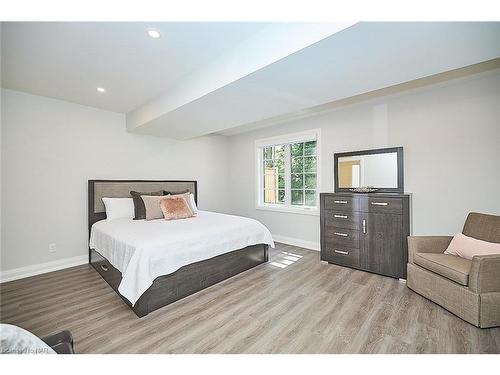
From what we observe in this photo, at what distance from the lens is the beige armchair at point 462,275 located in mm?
1818

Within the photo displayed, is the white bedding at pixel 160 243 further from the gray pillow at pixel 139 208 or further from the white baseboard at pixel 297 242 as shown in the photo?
the white baseboard at pixel 297 242

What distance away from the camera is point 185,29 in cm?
179

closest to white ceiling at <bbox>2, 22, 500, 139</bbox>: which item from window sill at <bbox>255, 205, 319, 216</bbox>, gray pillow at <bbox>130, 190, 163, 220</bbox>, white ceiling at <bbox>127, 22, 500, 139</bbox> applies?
white ceiling at <bbox>127, 22, 500, 139</bbox>

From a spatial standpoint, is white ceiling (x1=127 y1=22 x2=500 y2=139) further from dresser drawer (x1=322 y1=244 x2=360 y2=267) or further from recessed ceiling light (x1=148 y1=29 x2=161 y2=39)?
dresser drawer (x1=322 y1=244 x2=360 y2=267)

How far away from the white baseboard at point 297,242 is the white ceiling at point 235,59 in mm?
2435

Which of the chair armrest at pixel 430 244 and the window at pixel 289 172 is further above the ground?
the window at pixel 289 172

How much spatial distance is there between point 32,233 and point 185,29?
3346 mm

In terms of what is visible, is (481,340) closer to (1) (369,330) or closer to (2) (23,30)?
(1) (369,330)

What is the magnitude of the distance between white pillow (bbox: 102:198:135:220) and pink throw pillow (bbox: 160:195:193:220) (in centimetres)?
59

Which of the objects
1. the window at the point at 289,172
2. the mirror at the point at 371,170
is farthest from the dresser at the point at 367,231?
the window at the point at 289,172

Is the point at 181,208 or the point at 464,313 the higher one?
the point at 181,208

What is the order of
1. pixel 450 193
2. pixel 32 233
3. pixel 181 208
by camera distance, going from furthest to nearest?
pixel 181 208, pixel 32 233, pixel 450 193

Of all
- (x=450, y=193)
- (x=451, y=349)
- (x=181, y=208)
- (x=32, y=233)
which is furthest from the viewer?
(x=181, y=208)
